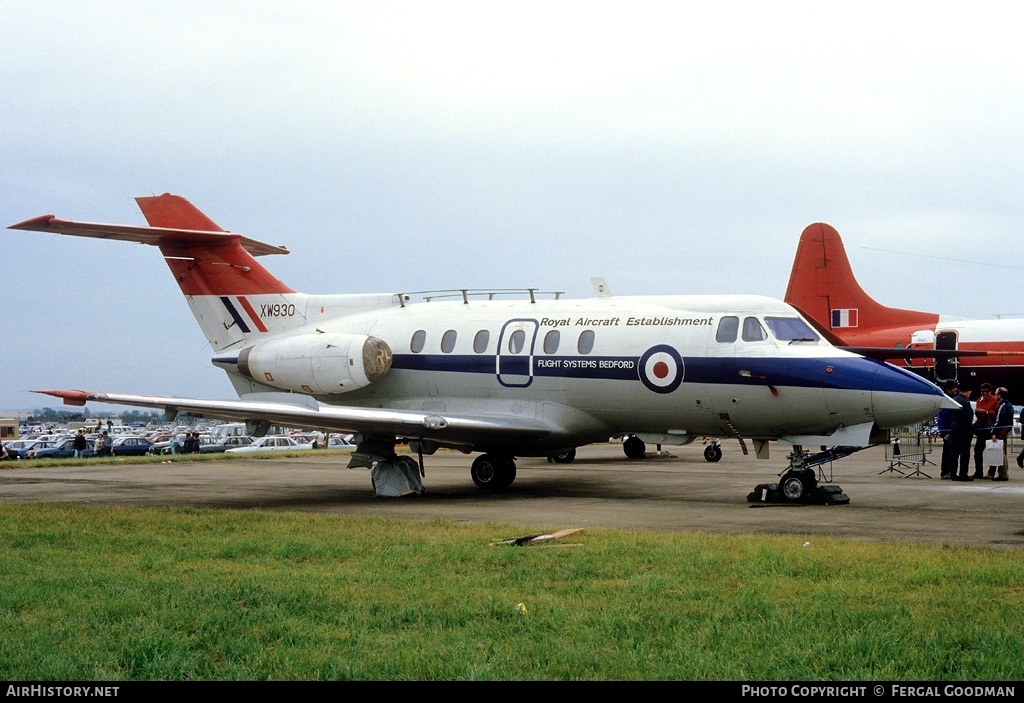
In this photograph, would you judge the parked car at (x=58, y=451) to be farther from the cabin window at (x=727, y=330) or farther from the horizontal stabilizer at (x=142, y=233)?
the cabin window at (x=727, y=330)

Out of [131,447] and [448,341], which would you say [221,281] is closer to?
[448,341]

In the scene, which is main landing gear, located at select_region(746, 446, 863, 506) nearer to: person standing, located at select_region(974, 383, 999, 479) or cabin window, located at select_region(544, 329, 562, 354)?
cabin window, located at select_region(544, 329, 562, 354)

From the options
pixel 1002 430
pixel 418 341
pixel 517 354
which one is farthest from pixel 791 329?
pixel 1002 430

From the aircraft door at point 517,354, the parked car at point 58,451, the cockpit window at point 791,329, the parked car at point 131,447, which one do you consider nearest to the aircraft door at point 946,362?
the cockpit window at point 791,329

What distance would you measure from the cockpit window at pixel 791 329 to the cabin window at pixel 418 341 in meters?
6.27

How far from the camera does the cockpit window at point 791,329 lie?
16.0 m

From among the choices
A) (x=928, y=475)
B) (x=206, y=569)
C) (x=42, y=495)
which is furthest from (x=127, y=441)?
(x=206, y=569)

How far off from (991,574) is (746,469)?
16.2 m

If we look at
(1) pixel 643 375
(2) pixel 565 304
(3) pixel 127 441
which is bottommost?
(3) pixel 127 441

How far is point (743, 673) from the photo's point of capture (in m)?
5.71

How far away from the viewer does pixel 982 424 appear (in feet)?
70.5
